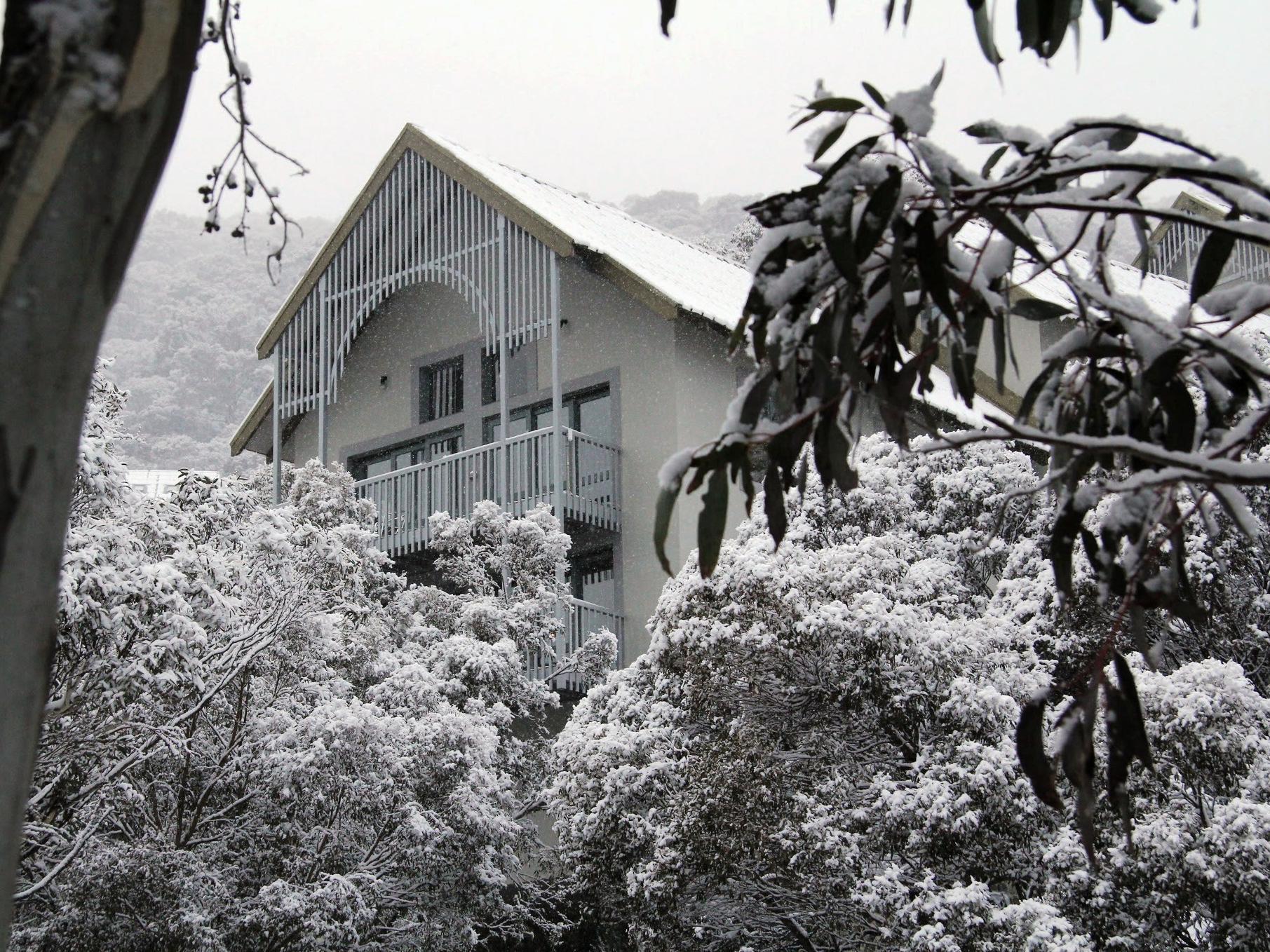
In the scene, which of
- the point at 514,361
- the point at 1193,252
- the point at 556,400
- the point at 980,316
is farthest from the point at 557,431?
the point at 980,316

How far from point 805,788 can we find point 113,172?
10.3 metres

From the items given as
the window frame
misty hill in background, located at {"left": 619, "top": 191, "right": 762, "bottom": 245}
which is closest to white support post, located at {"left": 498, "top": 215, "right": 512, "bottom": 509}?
the window frame

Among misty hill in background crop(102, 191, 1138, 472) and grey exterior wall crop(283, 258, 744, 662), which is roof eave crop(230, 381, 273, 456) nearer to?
grey exterior wall crop(283, 258, 744, 662)

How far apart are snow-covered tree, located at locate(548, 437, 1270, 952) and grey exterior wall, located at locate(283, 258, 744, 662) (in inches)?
171

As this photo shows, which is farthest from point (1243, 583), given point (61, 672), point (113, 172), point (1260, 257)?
point (1260, 257)

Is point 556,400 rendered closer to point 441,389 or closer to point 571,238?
point 571,238

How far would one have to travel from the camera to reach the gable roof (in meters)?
20.4

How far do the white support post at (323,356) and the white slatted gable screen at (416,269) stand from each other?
34 millimetres

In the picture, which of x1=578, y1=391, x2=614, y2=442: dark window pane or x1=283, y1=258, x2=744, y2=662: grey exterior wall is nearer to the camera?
x1=283, y1=258, x2=744, y2=662: grey exterior wall

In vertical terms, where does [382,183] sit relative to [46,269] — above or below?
above

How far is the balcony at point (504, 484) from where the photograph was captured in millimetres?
20000

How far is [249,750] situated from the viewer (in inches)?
511

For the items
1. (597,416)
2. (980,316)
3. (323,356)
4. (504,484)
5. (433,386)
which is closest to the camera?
(980,316)

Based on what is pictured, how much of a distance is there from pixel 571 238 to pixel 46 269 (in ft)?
60.5
